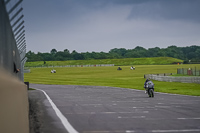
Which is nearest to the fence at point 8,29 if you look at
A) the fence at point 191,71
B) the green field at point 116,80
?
the green field at point 116,80

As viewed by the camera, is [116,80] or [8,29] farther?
[116,80]

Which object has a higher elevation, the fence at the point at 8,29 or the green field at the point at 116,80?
the fence at the point at 8,29

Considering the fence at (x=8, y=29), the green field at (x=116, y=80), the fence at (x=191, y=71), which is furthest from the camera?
the fence at (x=191, y=71)

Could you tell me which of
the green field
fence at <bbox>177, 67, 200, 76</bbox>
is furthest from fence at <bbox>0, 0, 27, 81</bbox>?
fence at <bbox>177, 67, 200, 76</bbox>

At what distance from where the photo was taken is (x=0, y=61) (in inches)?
203

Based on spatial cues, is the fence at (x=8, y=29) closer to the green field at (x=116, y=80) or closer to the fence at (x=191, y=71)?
the green field at (x=116, y=80)

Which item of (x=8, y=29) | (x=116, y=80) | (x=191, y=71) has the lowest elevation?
(x=116, y=80)

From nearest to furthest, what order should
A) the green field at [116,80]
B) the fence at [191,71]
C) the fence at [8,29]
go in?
the fence at [8,29] → the green field at [116,80] → the fence at [191,71]

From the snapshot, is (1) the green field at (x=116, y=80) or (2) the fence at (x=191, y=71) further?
(2) the fence at (x=191, y=71)

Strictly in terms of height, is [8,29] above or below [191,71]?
above

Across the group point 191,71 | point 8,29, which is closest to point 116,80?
point 191,71

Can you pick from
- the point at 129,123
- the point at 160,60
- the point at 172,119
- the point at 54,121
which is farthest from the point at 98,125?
the point at 160,60

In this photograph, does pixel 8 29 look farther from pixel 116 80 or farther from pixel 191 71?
pixel 191 71

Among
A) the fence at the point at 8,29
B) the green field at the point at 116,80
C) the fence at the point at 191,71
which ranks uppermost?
the fence at the point at 8,29
